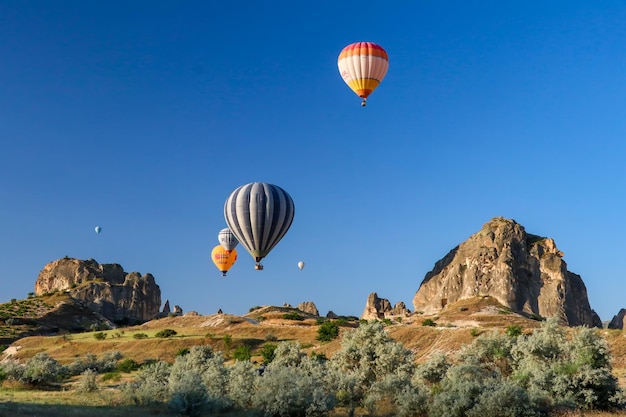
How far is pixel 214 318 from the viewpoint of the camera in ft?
325

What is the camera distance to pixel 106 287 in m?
151

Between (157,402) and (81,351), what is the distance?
146 ft

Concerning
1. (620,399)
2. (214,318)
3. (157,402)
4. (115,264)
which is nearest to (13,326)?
(214,318)

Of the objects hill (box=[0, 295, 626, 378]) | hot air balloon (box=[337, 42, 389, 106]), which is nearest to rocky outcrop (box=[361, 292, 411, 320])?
hill (box=[0, 295, 626, 378])

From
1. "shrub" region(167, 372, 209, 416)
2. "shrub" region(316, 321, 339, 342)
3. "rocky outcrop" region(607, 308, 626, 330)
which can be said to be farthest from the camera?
"rocky outcrop" region(607, 308, 626, 330)

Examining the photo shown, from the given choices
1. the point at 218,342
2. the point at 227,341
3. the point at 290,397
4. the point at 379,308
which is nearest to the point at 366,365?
the point at 290,397

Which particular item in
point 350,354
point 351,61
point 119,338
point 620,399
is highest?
point 351,61

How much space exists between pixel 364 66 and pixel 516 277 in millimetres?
104578

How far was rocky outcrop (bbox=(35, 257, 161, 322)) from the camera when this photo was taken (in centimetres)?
14725

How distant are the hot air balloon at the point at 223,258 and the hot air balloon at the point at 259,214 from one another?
4415cm

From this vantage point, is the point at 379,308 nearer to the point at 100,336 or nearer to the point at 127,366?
the point at 100,336

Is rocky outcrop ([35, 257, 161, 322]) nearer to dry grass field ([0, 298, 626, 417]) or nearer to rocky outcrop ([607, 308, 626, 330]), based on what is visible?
dry grass field ([0, 298, 626, 417])

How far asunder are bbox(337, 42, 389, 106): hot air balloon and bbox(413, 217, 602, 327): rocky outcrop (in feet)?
319

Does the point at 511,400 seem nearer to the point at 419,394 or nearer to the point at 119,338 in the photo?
the point at 419,394
